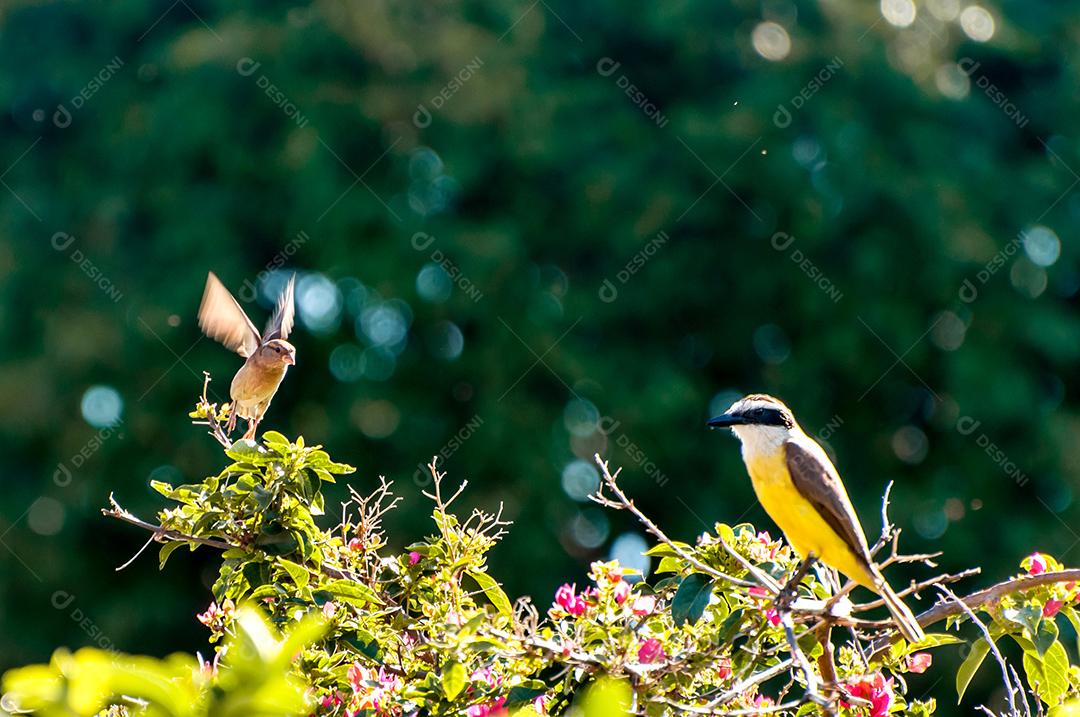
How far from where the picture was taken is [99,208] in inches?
425

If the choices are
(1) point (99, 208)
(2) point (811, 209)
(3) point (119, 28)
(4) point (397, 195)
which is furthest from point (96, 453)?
(2) point (811, 209)

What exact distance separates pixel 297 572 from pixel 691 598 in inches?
40.4

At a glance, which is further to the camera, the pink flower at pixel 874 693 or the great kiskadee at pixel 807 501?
the great kiskadee at pixel 807 501

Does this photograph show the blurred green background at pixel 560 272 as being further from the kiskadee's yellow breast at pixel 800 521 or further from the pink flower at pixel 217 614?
the pink flower at pixel 217 614

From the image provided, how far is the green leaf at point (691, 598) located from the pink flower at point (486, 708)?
0.47 m

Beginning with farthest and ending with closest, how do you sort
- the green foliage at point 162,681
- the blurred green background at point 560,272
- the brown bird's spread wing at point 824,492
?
the blurred green background at point 560,272 < the brown bird's spread wing at point 824,492 < the green foliage at point 162,681

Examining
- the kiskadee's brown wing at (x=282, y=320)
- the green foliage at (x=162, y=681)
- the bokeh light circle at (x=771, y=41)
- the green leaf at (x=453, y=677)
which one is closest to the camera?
the green foliage at (x=162, y=681)

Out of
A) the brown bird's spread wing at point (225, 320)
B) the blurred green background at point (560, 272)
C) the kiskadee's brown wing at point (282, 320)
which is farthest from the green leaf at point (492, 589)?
the blurred green background at point (560, 272)

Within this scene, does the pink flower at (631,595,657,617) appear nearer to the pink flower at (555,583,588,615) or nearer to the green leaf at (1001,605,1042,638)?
the pink flower at (555,583,588,615)

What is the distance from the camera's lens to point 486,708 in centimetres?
287

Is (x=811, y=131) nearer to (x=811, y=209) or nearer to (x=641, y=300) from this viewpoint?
(x=811, y=209)

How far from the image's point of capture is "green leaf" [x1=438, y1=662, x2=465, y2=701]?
8.98ft

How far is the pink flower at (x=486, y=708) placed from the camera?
282cm

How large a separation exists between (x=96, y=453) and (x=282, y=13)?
14.1 feet
